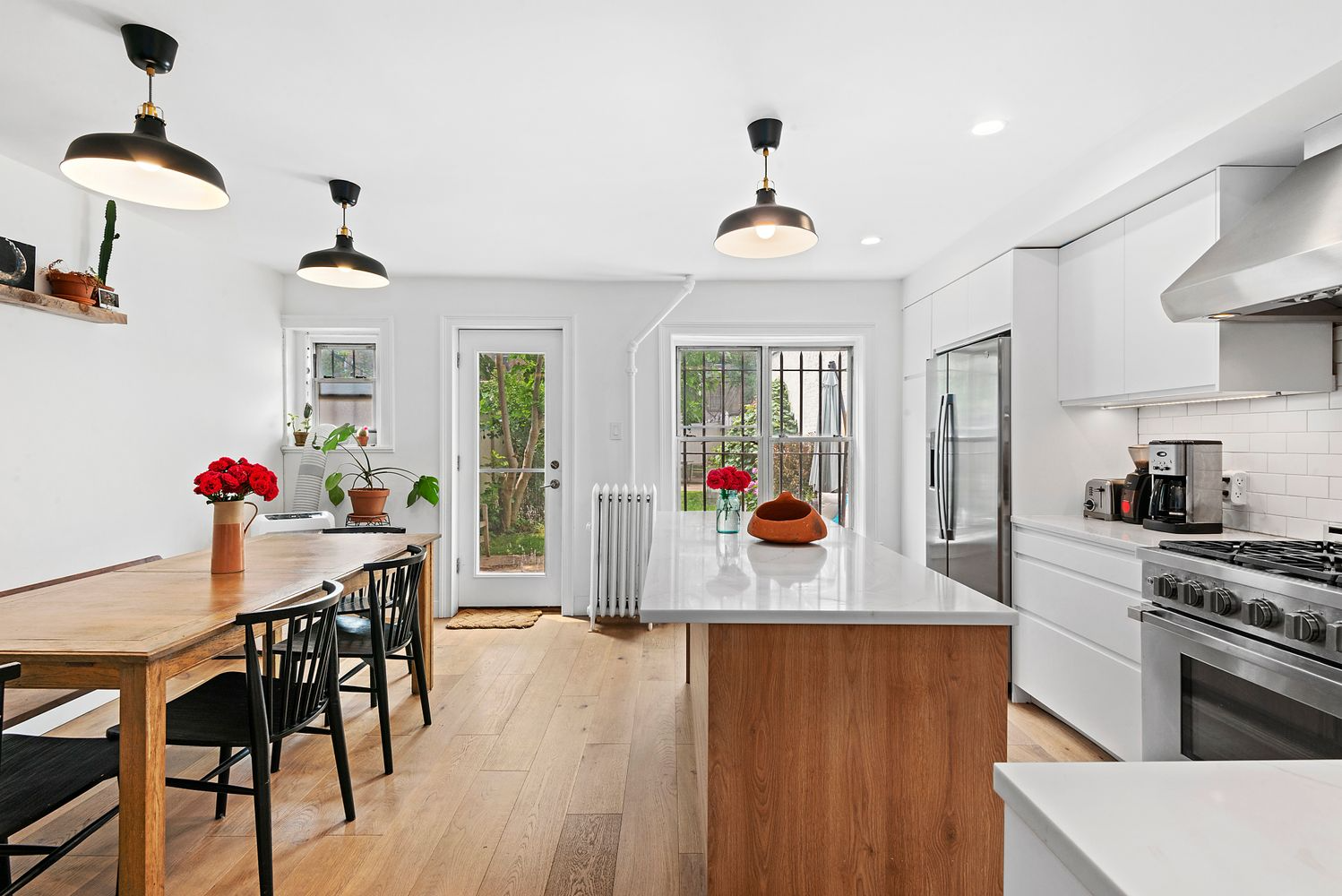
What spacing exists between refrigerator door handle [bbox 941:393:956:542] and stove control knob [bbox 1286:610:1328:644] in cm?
203

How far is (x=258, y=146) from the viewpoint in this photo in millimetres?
2801

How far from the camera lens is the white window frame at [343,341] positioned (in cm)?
490

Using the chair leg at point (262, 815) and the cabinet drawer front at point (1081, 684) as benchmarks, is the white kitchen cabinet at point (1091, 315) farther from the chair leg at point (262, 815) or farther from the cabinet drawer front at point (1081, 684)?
the chair leg at point (262, 815)

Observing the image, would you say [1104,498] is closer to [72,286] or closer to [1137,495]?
[1137,495]

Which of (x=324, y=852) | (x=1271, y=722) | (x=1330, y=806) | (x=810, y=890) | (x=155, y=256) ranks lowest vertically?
(x=324, y=852)

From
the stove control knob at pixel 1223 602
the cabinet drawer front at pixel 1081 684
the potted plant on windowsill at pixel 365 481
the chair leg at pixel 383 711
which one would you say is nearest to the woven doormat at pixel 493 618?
the potted plant on windowsill at pixel 365 481

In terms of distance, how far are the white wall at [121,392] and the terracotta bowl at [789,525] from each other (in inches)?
118

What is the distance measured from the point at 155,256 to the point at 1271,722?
5.00 metres

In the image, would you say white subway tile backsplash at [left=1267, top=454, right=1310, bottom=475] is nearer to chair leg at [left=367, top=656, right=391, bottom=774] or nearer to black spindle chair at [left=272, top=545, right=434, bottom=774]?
black spindle chair at [left=272, top=545, right=434, bottom=774]

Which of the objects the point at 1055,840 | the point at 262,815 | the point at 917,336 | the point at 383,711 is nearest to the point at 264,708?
the point at 262,815

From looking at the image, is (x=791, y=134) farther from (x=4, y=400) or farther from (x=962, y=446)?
(x=4, y=400)

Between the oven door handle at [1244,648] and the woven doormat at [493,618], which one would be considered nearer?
the oven door handle at [1244,648]

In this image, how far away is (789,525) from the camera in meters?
2.56

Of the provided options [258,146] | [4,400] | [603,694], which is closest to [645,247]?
[258,146]
